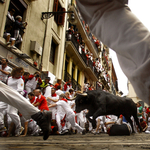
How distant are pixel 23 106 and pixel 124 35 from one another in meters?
2.34

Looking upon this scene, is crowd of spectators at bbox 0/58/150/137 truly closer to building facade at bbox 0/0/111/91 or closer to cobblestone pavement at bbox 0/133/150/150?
cobblestone pavement at bbox 0/133/150/150

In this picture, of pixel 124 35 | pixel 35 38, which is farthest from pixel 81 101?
pixel 124 35

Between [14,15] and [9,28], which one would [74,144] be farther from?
[14,15]

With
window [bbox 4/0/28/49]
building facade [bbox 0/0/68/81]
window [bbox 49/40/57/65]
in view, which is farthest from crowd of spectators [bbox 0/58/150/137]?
window [bbox 49/40/57/65]

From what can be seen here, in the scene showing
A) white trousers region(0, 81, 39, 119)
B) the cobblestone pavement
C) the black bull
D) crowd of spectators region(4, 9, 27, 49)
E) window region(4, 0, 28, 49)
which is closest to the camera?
the cobblestone pavement

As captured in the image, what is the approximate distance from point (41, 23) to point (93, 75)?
16.0 meters

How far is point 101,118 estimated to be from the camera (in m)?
12.3

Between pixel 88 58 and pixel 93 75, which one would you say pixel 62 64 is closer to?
pixel 88 58

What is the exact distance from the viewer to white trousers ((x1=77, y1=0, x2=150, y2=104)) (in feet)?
5.69

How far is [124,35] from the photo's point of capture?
1909mm

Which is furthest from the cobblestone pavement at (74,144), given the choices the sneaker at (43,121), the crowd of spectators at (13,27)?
the crowd of spectators at (13,27)

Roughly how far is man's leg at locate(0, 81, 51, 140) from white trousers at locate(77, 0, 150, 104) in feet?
6.41

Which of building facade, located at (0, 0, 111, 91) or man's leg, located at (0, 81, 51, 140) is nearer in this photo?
man's leg, located at (0, 81, 51, 140)

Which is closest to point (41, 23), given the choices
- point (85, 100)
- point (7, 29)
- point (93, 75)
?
point (7, 29)
